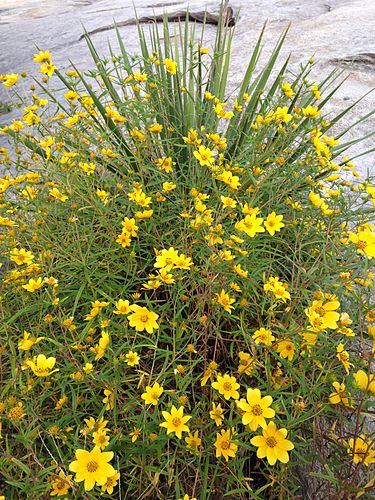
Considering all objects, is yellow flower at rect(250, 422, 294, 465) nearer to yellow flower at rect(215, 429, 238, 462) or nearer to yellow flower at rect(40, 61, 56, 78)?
yellow flower at rect(215, 429, 238, 462)

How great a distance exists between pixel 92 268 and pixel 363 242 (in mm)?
833

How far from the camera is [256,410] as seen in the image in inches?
34.7

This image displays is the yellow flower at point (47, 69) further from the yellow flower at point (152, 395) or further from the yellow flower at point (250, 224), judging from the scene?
the yellow flower at point (152, 395)

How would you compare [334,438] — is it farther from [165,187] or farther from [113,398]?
[165,187]

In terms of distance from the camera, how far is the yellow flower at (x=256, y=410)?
867 millimetres

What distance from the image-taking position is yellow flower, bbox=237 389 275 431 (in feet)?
2.84

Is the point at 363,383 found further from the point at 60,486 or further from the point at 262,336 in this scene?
the point at 60,486

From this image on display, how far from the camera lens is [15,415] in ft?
3.05

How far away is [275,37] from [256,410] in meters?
4.33

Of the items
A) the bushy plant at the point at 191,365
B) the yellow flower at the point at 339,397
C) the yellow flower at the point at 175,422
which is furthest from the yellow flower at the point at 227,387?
the yellow flower at the point at 339,397

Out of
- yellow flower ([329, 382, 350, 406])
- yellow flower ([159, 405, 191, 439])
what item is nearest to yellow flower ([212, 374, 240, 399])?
yellow flower ([159, 405, 191, 439])

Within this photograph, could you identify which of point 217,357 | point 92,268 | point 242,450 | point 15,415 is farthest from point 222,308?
point 15,415

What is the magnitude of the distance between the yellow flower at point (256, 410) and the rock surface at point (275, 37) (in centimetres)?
192

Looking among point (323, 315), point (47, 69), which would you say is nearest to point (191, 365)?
point (323, 315)
